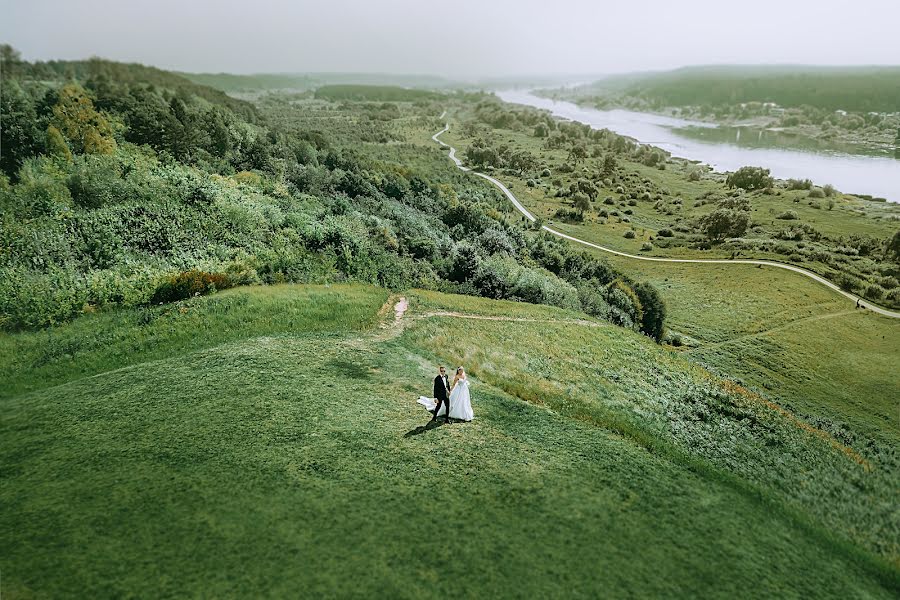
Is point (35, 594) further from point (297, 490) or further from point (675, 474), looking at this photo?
point (675, 474)

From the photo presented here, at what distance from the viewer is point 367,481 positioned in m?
11.9

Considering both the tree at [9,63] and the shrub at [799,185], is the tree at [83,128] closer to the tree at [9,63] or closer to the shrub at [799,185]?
the tree at [9,63]

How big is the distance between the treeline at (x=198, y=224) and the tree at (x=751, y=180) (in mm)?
63804

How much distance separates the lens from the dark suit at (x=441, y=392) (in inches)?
602

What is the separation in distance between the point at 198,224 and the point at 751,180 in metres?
114

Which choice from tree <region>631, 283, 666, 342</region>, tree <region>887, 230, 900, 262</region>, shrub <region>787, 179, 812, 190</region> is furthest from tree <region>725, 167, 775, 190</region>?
tree <region>631, 283, 666, 342</region>

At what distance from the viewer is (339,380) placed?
59.3ft

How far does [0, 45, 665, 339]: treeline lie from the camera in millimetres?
25500

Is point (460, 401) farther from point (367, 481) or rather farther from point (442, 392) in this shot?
point (367, 481)

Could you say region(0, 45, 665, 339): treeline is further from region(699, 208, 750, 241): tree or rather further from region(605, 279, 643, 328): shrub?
region(699, 208, 750, 241): tree

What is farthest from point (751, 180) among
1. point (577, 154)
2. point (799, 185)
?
point (577, 154)

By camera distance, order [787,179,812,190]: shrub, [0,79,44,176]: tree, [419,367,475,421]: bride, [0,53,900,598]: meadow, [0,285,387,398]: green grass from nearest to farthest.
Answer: [0,53,900,598]: meadow < [419,367,475,421]: bride < [0,285,387,398]: green grass < [0,79,44,176]: tree < [787,179,812,190]: shrub

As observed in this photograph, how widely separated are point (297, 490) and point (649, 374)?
77.4 feet

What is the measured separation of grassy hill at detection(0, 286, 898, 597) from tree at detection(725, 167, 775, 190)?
9768 cm
